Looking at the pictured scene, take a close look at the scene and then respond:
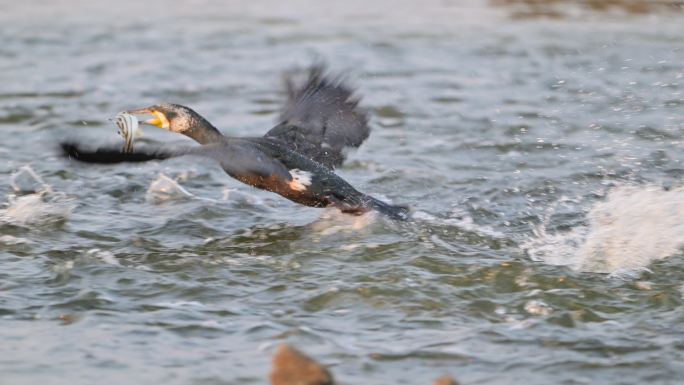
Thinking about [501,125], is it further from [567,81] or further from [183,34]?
[183,34]

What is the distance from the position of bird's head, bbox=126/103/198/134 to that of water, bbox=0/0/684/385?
1.84 ft

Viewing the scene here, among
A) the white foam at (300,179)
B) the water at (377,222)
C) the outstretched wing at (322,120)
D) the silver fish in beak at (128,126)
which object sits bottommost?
the water at (377,222)

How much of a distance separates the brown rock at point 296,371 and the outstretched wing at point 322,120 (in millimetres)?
3542

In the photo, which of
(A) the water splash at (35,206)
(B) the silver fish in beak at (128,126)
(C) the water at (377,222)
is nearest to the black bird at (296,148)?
(C) the water at (377,222)

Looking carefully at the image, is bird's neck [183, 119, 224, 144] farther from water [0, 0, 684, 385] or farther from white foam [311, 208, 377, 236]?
white foam [311, 208, 377, 236]

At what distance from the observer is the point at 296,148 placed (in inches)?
293

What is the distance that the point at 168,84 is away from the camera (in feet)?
36.3

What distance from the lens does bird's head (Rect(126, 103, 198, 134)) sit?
7164mm

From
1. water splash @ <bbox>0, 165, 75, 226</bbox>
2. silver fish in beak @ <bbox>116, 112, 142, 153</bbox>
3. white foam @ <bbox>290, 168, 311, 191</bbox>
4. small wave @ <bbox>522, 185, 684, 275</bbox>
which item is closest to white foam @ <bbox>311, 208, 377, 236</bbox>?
white foam @ <bbox>290, 168, 311, 191</bbox>

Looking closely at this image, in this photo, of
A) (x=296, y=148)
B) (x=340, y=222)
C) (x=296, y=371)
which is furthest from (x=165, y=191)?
(x=296, y=371)

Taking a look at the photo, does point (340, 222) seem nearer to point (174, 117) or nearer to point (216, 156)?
point (216, 156)

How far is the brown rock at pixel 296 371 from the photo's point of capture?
389cm

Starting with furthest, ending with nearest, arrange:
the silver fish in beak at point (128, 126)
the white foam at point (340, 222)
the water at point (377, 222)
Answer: the white foam at point (340, 222)
the silver fish in beak at point (128, 126)
the water at point (377, 222)

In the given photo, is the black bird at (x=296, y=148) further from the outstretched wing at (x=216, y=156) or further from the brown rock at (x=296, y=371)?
the brown rock at (x=296, y=371)
